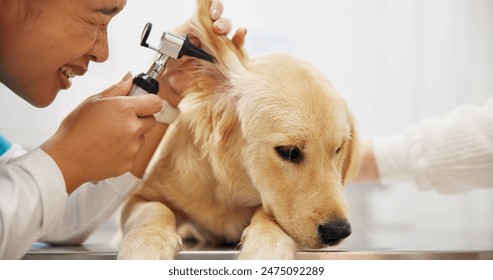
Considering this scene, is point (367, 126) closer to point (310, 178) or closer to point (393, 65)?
point (393, 65)

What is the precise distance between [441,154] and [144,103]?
80 centimetres

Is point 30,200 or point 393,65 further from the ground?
point 393,65

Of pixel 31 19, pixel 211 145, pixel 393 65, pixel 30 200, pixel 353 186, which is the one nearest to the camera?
pixel 30 200

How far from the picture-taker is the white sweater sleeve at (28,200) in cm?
66

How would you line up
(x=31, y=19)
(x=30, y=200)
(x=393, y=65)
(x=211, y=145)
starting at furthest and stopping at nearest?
1. (x=393, y=65)
2. (x=211, y=145)
3. (x=31, y=19)
4. (x=30, y=200)

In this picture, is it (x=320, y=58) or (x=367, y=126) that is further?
(x=367, y=126)

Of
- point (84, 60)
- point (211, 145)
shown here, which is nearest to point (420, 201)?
point (211, 145)

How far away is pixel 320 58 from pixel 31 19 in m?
0.55

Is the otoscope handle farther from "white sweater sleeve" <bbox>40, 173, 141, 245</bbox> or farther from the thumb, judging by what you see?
"white sweater sleeve" <bbox>40, 173, 141, 245</bbox>

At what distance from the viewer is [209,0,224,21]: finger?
947mm

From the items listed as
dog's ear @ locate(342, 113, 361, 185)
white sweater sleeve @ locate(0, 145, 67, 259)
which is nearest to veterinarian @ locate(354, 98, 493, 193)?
dog's ear @ locate(342, 113, 361, 185)

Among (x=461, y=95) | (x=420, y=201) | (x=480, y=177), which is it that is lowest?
(x=420, y=201)

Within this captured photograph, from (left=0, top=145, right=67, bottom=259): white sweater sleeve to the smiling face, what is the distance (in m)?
0.17
